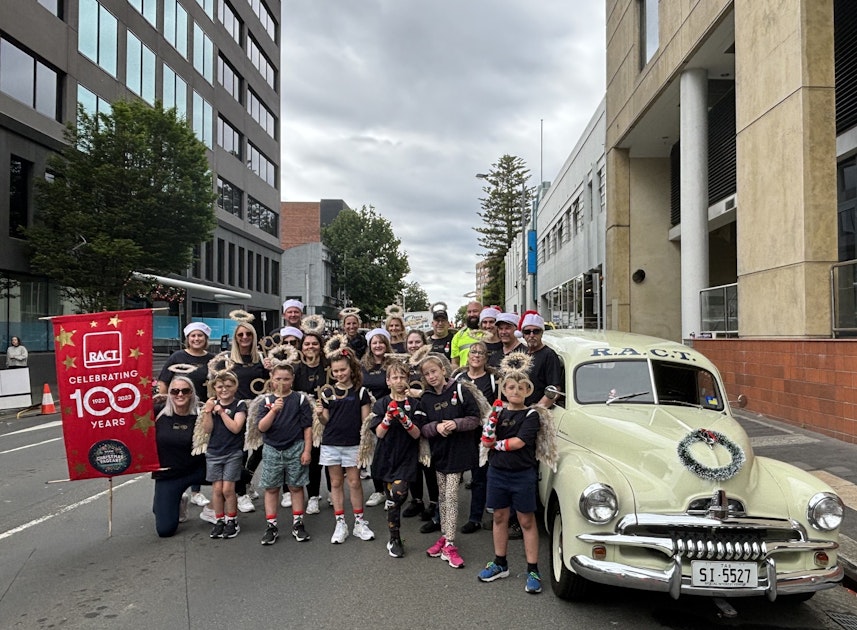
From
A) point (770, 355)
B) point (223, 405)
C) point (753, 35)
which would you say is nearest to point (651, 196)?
point (753, 35)

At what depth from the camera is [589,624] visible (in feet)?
13.0

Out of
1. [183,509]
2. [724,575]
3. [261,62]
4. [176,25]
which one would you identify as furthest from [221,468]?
[261,62]

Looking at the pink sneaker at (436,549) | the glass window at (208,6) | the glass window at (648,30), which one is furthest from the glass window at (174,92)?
the pink sneaker at (436,549)

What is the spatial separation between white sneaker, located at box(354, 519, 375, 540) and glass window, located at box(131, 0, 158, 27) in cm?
2790

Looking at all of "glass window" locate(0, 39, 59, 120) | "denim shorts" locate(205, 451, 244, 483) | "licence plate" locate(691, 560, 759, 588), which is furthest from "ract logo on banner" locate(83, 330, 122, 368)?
"glass window" locate(0, 39, 59, 120)

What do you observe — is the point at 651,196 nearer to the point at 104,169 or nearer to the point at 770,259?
the point at 770,259

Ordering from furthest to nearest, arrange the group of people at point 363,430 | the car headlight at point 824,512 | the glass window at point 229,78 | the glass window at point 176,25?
the glass window at point 229,78
the glass window at point 176,25
the group of people at point 363,430
the car headlight at point 824,512

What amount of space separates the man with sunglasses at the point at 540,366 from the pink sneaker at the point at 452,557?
1312 millimetres

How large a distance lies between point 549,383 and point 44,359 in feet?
65.3

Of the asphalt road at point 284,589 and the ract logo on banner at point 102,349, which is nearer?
the asphalt road at point 284,589

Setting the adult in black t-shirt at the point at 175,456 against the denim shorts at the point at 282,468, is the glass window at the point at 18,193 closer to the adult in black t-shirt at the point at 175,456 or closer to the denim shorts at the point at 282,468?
the adult in black t-shirt at the point at 175,456

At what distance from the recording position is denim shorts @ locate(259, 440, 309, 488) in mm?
5562

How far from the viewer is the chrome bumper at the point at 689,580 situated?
11.8ft

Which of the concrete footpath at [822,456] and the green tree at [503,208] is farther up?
the green tree at [503,208]
